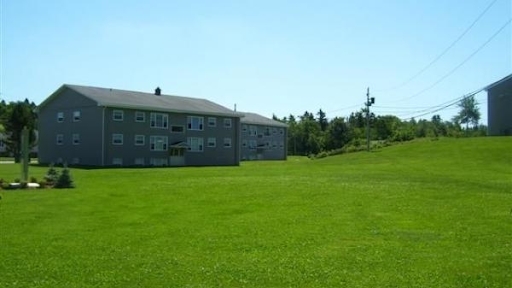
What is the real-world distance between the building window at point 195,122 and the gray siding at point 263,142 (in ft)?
74.9

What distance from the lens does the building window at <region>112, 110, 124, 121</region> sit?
52519 millimetres

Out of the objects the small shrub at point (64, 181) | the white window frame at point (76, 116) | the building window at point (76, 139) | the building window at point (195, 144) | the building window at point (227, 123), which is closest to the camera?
the small shrub at point (64, 181)

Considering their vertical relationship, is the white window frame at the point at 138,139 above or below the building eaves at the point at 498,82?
below

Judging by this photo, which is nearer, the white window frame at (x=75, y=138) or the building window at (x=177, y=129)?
the white window frame at (x=75, y=138)

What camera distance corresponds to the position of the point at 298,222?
12375 millimetres

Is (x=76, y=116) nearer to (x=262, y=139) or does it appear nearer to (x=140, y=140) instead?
(x=140, y=140)

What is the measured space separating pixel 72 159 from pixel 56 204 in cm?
3970

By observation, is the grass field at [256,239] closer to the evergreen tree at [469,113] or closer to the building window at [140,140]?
Result: the building window at [140,140]

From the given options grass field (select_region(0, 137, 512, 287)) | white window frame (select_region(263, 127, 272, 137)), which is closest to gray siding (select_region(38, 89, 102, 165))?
grass field (select_region(0, 137, 512, 287))

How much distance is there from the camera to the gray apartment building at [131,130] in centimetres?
5206

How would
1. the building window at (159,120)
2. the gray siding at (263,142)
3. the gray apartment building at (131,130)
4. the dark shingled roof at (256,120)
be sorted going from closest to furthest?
the gray apartment building at (131,130) < the building window at (159,120) < the gray siding at (263,142) < the dark shingled roof at (256,120)

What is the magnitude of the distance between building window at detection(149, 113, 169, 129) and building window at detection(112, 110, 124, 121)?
3496 mm

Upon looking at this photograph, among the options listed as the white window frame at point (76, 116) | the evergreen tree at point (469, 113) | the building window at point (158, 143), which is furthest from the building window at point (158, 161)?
the evergreen tree at point (469, 113)

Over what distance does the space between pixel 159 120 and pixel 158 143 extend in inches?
94.0
